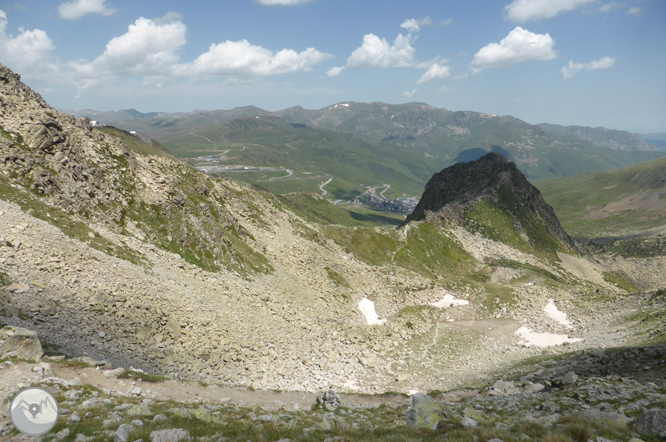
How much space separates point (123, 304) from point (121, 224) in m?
20.5

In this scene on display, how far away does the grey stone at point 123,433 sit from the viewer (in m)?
14.1

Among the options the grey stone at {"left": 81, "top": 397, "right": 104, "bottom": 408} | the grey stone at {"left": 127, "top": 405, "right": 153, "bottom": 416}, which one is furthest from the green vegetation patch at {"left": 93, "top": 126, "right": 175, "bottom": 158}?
the grey stone at {"left": 127, "top": 405, "right": 153, "bottom": 416}

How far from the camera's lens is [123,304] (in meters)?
34.2

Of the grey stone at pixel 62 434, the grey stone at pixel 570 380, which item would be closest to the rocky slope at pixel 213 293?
the grey stone at pixel 62 434

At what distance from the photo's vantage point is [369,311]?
227 feet

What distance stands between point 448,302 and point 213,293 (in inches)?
2175

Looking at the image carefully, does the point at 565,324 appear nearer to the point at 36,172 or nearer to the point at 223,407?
the point at 223,407

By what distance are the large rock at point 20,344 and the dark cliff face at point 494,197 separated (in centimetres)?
12879

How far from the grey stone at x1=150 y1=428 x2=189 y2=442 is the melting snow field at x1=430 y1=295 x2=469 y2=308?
67.0 metres

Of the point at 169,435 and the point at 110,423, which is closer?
the point at 169,435

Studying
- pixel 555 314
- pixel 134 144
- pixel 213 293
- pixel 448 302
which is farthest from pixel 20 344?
pixel 134 144

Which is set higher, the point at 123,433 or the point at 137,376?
the point at 123,433

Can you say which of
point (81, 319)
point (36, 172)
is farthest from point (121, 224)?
point (81, 319)

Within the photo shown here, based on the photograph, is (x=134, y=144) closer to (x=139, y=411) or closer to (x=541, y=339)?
(x=139, y=411)
